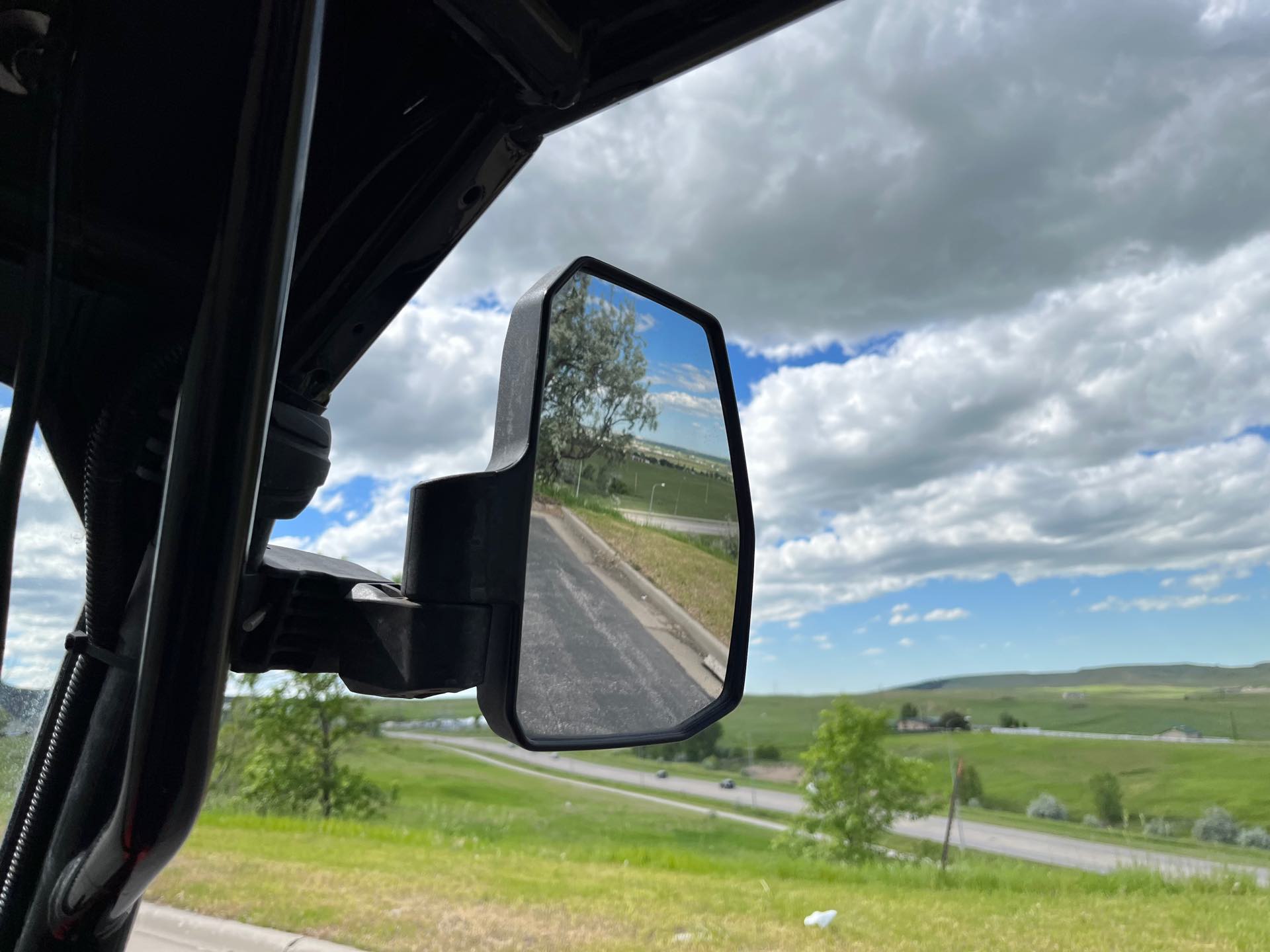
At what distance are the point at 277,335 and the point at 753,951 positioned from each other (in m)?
6.50

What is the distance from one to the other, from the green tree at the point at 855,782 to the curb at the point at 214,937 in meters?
14.4

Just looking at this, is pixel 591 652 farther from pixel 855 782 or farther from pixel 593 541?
pixel 855 782

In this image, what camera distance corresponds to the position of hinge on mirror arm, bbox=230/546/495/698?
2.34ft

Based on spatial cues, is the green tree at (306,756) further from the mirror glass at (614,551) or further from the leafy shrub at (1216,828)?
the leafy shrub at (1216,828)

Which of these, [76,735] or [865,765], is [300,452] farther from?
[865,765]

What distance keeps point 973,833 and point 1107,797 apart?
9.00 m

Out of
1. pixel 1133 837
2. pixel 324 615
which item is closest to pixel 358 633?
pixel 324 615

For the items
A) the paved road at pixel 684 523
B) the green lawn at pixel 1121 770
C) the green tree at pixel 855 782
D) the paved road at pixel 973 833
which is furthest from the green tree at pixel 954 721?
the paved road at pixel 684 523

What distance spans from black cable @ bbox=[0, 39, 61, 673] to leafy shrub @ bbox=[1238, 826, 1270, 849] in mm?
24972

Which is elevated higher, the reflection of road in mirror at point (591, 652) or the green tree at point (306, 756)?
the reflection of road in mirror at point (591, 652)

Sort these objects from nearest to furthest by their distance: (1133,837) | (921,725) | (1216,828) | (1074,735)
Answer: (1133,837) < (1216,828) < (921,725) < (1074,735)

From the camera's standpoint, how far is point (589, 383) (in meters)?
0.96

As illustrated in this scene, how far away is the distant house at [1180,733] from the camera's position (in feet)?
156

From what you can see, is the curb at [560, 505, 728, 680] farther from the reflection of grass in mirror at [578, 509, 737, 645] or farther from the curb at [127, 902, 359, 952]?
the curb at [127, 902, 359, 952]
